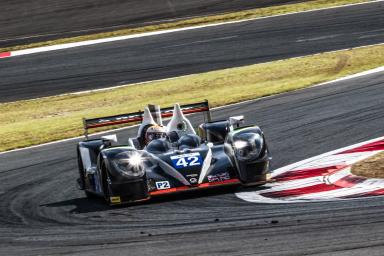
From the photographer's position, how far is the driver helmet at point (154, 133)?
1503 cm

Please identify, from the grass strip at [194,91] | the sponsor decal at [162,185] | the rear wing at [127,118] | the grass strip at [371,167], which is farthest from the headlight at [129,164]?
the grass strip at [194,91]

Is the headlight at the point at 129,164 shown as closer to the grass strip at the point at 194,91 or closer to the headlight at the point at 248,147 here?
the headlight at the point at 248,147

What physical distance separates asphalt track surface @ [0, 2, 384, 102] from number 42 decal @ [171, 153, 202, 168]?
48.4 feet

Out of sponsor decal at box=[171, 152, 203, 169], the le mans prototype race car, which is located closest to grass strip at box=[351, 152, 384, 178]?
the le mans prototype race car

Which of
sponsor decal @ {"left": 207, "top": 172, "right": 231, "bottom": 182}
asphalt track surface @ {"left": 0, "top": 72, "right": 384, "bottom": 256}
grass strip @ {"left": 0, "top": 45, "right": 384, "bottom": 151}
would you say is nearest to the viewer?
asphalt track surface @ {"left": 0, "top": 72, "right": 384, "bottom": 256}

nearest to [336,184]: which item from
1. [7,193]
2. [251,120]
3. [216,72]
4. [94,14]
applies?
[7,193]

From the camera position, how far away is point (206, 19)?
117 feet

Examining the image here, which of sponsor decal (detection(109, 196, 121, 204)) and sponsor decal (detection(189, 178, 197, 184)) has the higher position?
sponsor decal (detection(189, 178, 197, 184))

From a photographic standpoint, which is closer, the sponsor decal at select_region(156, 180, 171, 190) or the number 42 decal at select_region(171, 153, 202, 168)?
the sponsor decal at select_region(156, 180, 171, 190)

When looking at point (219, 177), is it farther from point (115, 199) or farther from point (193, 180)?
point (115, 199)

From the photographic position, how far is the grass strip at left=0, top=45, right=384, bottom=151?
23859 mm

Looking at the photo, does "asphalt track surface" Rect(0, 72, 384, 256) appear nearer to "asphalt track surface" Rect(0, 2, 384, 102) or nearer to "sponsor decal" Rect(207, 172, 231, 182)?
"sponsor decal" Rect(207, 172, 231, 182)

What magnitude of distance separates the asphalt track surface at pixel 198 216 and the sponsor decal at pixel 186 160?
462mm

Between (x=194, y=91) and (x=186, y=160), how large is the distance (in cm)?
1261
